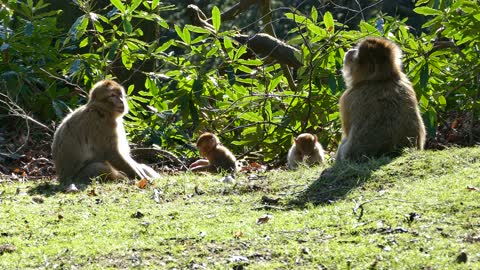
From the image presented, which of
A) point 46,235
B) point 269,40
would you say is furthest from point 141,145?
point 46,235

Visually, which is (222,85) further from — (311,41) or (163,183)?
(163,183)

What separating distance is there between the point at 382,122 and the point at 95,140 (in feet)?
10.6

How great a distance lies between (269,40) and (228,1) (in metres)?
6.47

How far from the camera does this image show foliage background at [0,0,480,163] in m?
11.6

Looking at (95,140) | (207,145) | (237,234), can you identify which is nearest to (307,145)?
(207,145)

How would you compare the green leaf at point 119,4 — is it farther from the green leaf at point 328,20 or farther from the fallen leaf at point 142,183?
the fallen leaf at point 142,183

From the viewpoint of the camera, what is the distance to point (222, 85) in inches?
508

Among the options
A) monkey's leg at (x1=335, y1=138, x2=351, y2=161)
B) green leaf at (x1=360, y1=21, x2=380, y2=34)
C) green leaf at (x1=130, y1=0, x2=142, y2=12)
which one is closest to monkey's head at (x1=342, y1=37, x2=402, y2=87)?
monkey's leg at (x1=335, y1=138, x2=351, y2=161)

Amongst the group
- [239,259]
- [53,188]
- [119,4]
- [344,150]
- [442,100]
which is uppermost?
[119,4]

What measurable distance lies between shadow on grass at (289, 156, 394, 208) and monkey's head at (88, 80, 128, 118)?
2.72 meters

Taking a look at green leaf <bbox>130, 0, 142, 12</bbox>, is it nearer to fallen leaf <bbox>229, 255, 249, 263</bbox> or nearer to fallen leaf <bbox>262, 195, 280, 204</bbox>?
fallen leaf <bbox>262, 195, 280, 204</bbox>

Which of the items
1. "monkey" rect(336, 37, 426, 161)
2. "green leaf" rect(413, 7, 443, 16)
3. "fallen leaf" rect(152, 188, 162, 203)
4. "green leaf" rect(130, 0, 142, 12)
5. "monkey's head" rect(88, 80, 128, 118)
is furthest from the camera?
"green leaf" rect(130, 0, 142, 12)

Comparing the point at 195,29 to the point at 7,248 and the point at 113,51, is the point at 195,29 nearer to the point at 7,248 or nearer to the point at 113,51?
the point at 113,51

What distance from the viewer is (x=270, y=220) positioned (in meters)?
6.97
